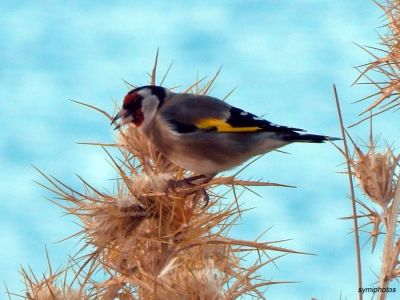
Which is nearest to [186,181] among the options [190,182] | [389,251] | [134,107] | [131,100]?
[190,182]

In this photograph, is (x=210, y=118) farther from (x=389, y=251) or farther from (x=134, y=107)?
(x=389, y=251)

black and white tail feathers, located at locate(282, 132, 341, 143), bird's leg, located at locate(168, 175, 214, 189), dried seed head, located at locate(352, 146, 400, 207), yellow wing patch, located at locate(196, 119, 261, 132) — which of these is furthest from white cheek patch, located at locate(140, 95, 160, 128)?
dried seed head, located at locate(352, 146, 400, 207)

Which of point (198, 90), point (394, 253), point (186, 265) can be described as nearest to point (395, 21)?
point (198, 90)

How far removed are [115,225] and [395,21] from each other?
3.32 metres

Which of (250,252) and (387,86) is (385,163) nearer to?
(387,86)

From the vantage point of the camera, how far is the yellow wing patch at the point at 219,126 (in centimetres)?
623

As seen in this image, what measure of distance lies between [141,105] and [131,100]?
0.30ft

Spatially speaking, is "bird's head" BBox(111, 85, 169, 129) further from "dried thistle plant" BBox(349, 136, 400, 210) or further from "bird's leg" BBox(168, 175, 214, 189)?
"dried thistle plant" BBox(349, 136, 400, 210)

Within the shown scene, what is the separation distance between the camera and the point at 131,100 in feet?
20.5

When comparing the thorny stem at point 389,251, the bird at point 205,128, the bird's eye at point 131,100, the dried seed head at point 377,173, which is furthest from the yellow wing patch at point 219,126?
the thorny stem at point 389,251

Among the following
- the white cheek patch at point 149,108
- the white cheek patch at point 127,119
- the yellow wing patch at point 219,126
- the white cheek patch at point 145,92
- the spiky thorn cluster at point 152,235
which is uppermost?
the white cheek patch at point 145,92

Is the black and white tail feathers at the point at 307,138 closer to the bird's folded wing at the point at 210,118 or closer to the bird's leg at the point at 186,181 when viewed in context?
the bird's folded wing at the point at 210,118

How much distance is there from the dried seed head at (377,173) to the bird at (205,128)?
0.59 meters

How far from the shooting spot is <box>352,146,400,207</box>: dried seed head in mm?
6176
